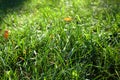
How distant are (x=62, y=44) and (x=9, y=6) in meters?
1.67

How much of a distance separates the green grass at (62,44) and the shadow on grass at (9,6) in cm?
8

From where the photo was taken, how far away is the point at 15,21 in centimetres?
352

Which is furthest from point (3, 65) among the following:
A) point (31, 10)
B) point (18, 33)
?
point (31, 10)

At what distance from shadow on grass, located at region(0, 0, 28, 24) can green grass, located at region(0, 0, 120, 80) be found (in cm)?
8

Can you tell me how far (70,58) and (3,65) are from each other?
685mm

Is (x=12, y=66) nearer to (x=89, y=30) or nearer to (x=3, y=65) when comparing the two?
(x=3, y=65)

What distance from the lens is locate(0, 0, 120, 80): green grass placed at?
2383 mm

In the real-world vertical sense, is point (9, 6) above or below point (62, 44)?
above

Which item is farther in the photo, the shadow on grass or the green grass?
the shadow on grass

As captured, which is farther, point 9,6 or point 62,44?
point 9,6

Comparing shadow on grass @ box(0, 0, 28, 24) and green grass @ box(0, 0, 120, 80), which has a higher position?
shadow on grass @ box(0, 0, 28, 24)

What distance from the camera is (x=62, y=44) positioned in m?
2.73

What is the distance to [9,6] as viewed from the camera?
4051 mm

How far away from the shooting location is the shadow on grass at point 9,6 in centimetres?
383
